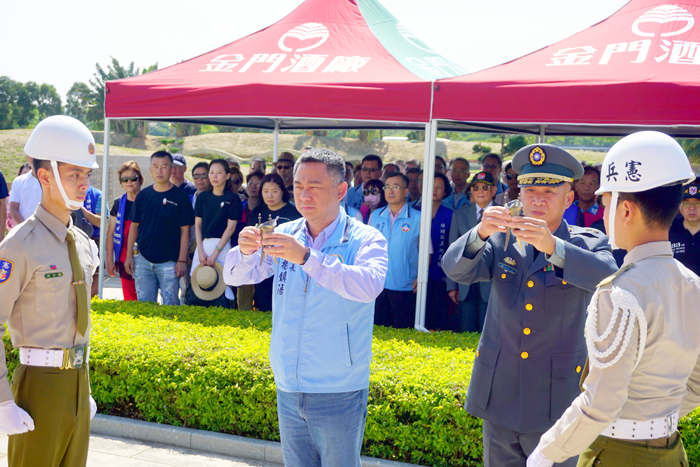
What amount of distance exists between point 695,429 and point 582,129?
6.26 metres

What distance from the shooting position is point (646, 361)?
1851 mm

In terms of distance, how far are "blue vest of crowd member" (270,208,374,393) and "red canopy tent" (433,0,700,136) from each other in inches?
128

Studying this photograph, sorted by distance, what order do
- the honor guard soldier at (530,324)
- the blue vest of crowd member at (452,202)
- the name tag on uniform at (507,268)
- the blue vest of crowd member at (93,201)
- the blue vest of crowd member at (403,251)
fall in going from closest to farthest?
the honor guard soldier at (530,324)
the name tag on uniform at (507,268)
the blue vest of crowd member at (403,251)
the blue vest of crowd member at (452,202)
the blue vest of crowd member at (93,201)

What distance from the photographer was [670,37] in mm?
5855

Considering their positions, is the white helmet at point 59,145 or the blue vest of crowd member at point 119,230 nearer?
the white helmet at point 59,145

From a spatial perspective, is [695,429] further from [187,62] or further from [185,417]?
[187,62]

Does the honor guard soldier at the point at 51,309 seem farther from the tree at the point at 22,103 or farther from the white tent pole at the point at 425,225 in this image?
the tree at the point at 22,103

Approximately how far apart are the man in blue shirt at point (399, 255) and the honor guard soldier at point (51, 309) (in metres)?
3.99

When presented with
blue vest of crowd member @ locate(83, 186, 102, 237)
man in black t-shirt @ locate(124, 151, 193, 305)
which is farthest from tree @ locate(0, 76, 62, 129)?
man in black t-shirt @ locate(124, 151, 193, 305)

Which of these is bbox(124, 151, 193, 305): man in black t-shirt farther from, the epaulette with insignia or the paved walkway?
the epaulette with insignia

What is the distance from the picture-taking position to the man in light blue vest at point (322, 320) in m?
2.61

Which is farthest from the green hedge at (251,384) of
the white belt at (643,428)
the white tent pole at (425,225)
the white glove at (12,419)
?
the white belt at (643,428)

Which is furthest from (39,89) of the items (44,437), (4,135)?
(44,437)

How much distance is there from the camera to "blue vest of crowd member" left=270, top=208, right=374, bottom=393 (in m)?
2.64
